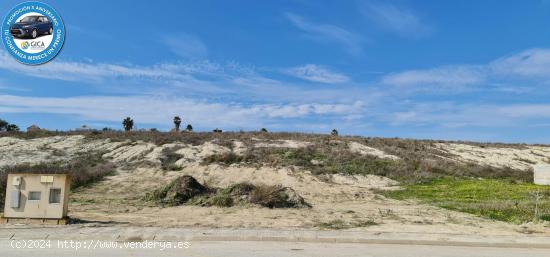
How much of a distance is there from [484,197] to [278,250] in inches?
642

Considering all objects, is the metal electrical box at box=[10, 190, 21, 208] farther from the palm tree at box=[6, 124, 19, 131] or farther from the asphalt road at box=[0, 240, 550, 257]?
the palm tree at box=[6, 124, 19, 131]

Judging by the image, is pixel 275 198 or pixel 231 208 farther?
pixel 275 198

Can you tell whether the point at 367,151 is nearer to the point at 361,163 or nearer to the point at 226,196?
the point at 361,163

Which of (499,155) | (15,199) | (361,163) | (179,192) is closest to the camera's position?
(15,199)

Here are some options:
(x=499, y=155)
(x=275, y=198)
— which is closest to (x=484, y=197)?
(x=275, y=198)

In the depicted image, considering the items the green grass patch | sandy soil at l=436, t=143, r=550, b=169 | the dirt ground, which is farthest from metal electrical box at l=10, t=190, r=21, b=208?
sandy soil at l=436, t=143, r=550, b=169

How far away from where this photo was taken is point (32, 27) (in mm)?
17047

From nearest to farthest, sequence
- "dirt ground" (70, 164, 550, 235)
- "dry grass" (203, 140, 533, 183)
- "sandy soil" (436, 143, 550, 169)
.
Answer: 1. "dirt ground" (70, 164, 550, 235)
2. "dry grass" (203, 140, 533, 183)
3. "sandy soil" (436, 143, 550, 169)

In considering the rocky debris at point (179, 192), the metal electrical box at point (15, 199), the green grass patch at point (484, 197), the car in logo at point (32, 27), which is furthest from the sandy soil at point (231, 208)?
the car in logo at point (32, 27)

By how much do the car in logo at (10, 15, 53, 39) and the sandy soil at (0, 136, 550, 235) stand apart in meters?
6.77

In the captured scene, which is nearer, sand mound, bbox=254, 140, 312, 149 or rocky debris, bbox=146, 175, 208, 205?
rocky debris, bbox=146, 175, 208, 205

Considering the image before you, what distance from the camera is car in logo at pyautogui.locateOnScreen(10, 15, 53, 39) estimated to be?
17.0 meters

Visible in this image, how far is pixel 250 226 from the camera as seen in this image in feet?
47.2

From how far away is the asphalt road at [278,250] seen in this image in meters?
10.3
